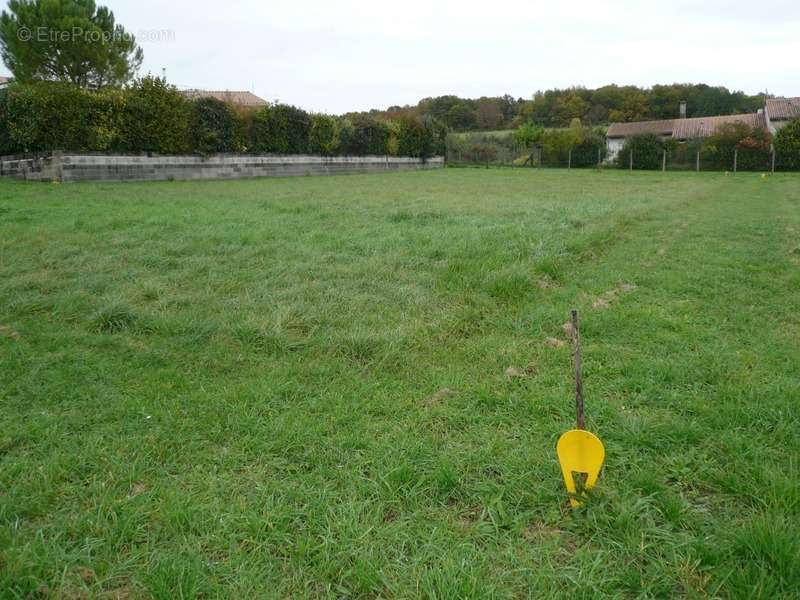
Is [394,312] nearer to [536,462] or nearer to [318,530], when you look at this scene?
[536,462]

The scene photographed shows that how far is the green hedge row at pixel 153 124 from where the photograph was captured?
13.7 meters

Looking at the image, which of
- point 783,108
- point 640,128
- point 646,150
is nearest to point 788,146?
point 646,150

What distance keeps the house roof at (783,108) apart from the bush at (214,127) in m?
39.6

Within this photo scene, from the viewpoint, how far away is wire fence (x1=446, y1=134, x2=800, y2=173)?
25.5 meters

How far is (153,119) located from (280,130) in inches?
232

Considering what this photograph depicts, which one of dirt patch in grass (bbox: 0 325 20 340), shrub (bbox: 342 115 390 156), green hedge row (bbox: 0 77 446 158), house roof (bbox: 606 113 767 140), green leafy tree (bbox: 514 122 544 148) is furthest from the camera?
house roof (bbox: 606 113 767 140)

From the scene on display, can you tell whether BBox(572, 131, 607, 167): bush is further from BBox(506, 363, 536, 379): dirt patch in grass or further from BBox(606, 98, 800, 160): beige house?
BBox(506, 363, 536, 379): dirt patch in grass

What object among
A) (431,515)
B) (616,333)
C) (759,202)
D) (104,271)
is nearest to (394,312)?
(616,333)

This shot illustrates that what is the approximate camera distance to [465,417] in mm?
2324

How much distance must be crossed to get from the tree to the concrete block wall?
11.7 m

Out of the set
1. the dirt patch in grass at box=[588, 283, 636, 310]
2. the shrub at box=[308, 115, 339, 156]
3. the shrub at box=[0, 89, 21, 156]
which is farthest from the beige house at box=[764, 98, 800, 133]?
the shrub at box=[0, 89, 21, 156]

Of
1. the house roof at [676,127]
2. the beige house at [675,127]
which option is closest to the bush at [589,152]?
the beige house at [675,127]

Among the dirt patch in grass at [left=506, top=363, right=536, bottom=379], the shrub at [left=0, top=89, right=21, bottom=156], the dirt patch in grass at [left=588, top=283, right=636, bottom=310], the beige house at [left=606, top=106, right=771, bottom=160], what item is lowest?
the dirt patch in grass at [left=506, top=363, right=536, bottom=379]

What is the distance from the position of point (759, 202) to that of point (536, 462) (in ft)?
40.8
